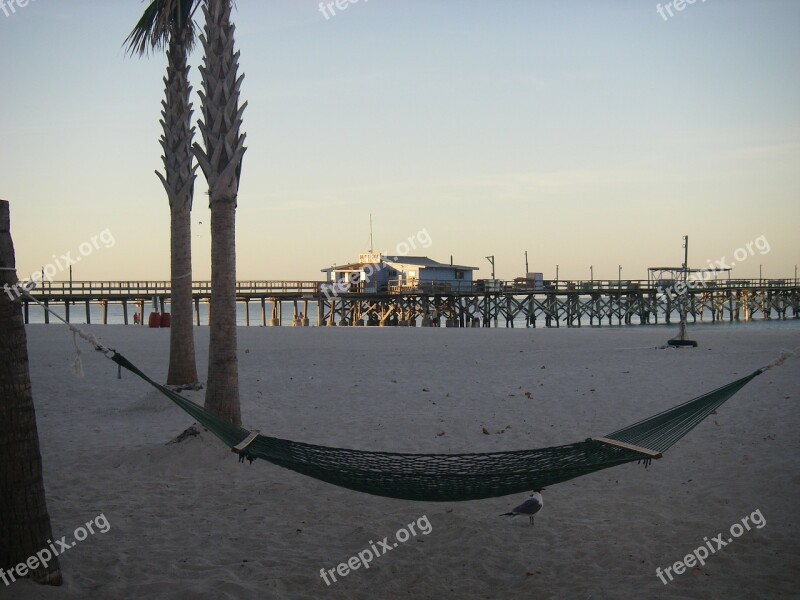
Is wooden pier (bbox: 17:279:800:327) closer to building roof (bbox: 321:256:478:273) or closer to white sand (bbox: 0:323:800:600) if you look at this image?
building roof (bbox: 321:256:478:273)

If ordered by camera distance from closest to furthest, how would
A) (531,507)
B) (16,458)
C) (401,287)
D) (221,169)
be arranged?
(16,458) < (531,507) < (221,169) < (401,287)

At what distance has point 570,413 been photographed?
31.3 feet

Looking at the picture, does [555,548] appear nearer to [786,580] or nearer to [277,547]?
[786,580]

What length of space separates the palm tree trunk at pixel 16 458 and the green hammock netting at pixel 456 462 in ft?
2.82

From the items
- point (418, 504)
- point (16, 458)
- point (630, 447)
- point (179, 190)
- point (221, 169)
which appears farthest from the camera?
point (179, 190)

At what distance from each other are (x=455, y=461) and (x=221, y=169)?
431 centimetres

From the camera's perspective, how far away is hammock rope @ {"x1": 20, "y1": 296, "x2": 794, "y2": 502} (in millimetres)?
4598

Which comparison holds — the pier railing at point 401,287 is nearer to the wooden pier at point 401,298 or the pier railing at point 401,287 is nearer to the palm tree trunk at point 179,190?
the wooden pier at point 401,298

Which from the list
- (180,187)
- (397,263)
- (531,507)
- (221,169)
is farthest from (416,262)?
(531,507)

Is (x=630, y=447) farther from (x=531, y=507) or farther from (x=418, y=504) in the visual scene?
(x=418, y=504)

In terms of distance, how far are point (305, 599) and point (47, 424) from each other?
240 inches

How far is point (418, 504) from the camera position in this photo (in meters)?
6.08

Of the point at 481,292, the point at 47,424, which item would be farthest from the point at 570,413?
the point at 481,292

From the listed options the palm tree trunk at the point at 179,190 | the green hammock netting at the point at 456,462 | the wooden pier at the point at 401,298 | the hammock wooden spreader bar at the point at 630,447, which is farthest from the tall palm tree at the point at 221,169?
the wooden pier at the point at 401,298
